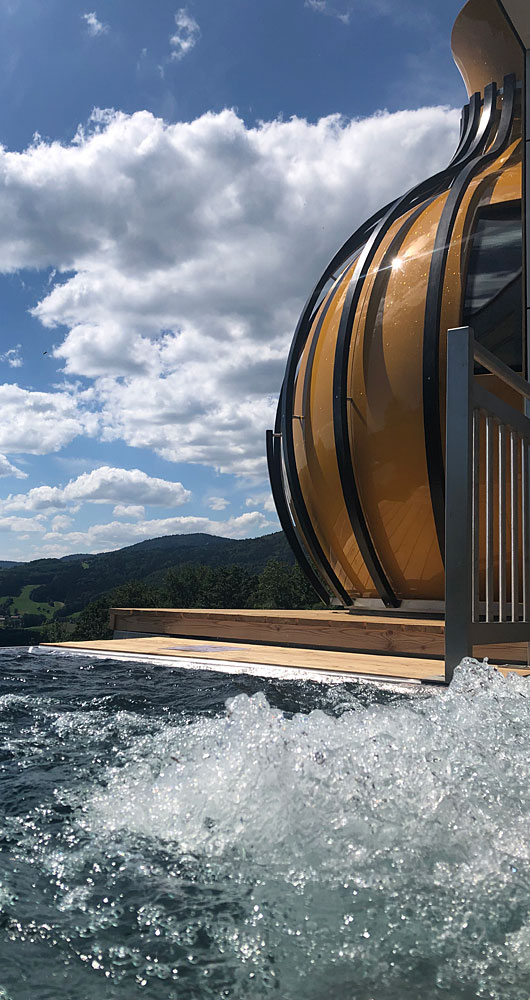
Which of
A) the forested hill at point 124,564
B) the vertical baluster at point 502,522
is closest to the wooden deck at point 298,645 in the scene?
the vertical baluster at point 502,522

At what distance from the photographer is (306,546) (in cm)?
516

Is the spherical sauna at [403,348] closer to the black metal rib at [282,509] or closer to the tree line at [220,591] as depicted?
the black metal rib at [282,509]

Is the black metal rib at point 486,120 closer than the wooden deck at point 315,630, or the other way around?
the wooden deck at point 315,630

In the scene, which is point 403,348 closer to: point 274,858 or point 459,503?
point 459,503

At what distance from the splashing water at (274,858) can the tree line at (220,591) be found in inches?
378

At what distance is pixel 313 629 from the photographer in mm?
4176

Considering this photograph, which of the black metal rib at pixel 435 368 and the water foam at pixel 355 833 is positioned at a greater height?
the black metal rib at pixel 435 368

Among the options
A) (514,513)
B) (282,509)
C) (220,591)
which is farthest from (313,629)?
(220,591)

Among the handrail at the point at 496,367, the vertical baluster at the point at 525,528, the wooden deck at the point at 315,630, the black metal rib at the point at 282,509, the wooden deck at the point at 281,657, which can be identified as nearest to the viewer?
the handrail at the point at 496,367

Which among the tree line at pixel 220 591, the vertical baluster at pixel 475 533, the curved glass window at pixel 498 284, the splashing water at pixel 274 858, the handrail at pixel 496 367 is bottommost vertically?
the tree line at pixel 220 591

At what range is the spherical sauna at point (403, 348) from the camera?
160 inches

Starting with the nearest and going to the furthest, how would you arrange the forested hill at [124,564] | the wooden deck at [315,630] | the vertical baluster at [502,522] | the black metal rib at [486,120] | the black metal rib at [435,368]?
the vertical baluster at [502,522] → the wooden deck at [315,630] → the black metal rib at [435,368] → the black metal rib at [486,120] → the forested hill at [124,564]

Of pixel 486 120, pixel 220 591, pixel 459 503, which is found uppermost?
pixel 486 120

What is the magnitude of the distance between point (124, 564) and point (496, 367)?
26758 millimetres
